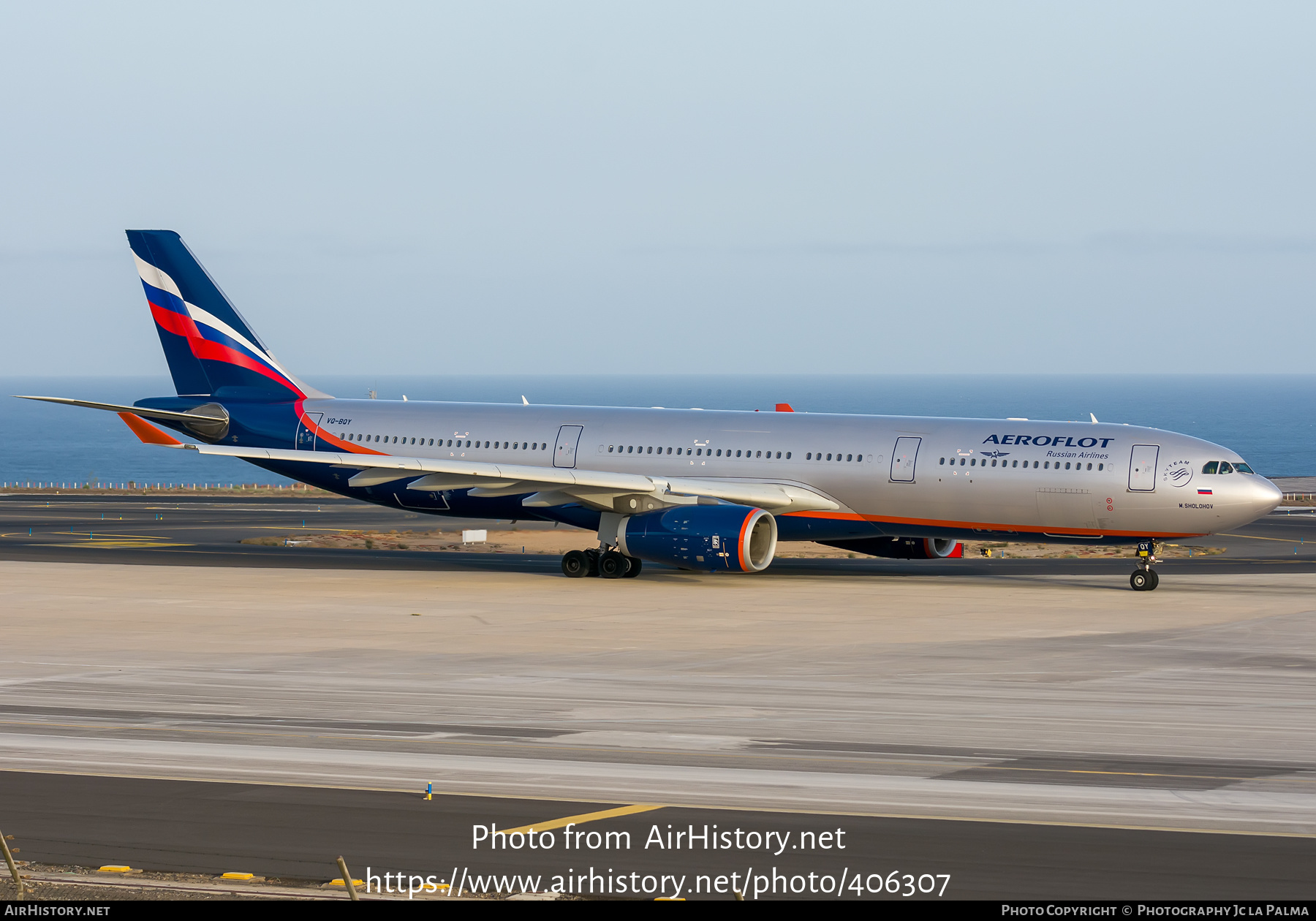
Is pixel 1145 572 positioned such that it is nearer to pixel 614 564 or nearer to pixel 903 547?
pixel 903 547

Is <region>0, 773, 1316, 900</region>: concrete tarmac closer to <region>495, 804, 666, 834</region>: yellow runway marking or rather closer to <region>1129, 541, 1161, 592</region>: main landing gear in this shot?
<region>495, 804, 666, 834</region>: yellow runway marking

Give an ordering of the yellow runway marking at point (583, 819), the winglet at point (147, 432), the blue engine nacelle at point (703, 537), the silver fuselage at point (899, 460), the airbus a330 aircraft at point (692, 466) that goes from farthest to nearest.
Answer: the winglet at point (147, 432) → the blue engine nacelle at point (703, 537) → the airbus a330 aircraft at point (692, 466) → the silver fuselage at point (899, 460) → the yellow runway marking at point (583, 819)

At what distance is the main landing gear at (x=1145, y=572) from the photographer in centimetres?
3903

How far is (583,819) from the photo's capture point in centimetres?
1556

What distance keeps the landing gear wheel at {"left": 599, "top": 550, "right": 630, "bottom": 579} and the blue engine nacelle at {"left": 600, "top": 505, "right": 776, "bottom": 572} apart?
1430 mm

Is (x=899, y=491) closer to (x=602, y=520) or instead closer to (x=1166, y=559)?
(x=602, y=520)

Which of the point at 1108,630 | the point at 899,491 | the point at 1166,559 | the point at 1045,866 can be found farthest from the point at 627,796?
the point at 1166,559

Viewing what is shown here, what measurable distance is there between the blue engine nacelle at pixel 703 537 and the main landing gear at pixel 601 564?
58.5 inches

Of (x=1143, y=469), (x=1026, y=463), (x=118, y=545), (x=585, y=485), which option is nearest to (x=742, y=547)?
(x=585, y=485)

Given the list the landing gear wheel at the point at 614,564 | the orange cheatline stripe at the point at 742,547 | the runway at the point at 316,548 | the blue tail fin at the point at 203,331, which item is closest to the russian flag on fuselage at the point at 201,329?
the blue tail fin at the point at 203,331

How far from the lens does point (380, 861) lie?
45.9ft

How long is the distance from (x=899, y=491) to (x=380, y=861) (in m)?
27.9

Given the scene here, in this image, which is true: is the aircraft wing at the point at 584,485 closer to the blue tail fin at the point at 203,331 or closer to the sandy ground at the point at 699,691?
the sandy ground at the point at 699,691

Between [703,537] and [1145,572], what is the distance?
10.9 metres
